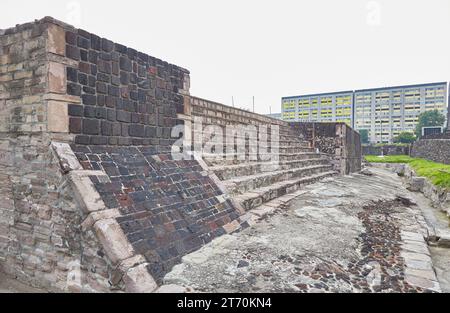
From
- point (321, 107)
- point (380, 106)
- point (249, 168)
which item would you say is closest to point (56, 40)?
point (249, 168)

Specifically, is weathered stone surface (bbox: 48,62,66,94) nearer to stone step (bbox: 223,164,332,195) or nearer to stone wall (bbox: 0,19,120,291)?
stone wall (bbox: 0,19,120,291)

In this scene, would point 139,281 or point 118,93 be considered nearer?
point 139,281

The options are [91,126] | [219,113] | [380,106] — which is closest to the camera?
[91,126]

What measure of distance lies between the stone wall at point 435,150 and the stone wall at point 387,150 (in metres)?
10.6

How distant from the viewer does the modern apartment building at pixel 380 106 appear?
6397 cm

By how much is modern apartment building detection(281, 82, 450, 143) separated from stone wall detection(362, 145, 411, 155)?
98.4 feet

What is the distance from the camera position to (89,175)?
3.64 m

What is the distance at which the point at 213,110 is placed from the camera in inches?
339

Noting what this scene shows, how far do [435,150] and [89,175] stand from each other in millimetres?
28213

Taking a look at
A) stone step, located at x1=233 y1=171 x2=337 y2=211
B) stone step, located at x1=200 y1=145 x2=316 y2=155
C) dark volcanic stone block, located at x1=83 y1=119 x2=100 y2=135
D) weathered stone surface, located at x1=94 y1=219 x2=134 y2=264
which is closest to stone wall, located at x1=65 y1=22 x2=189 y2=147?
dark volcanic stone block, located at x1=83 y1=119 x2=100 y2=135

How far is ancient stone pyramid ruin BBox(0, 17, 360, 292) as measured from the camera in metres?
3.24

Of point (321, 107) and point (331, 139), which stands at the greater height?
point (321, 107)

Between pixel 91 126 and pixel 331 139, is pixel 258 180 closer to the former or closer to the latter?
pixel 91 126
